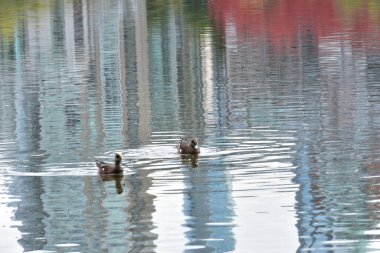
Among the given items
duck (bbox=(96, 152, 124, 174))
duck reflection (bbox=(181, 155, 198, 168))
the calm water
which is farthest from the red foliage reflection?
duck (bbox=(96, 152, 124, 174))

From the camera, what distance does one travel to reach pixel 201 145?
96.1 ft

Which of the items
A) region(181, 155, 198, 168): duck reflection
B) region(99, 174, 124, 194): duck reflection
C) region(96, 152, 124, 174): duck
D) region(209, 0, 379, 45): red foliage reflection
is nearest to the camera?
region(99, 174, 124, 194): duck reflection

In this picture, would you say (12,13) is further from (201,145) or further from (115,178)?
(115,178)

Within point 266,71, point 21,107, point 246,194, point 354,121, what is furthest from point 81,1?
point 246,194

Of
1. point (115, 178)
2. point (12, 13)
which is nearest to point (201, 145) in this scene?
point (115, 178)

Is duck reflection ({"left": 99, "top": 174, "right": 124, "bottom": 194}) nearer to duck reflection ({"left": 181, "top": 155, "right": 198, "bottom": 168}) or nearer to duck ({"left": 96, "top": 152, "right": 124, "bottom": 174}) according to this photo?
duck ({"left": 96, "top": 152, "right": 124, "bottom": 174})

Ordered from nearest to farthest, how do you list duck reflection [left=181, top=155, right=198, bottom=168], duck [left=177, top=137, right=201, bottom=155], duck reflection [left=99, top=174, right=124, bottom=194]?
duck reflection [left=99, top=174, right=124, bottom=194] → duck reflection [left=181, top=155, right=198, bottom=168] → duck [left=177, top=137, right=201, bottom=155]

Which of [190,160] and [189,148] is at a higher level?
[189,148]

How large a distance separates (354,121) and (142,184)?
8.45 m

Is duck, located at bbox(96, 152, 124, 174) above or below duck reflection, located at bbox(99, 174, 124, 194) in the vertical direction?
above

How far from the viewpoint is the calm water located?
20609 millimetres

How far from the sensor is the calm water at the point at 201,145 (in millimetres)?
20609

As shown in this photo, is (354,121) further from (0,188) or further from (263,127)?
(0,188)

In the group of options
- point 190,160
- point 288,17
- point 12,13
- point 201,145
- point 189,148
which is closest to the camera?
point 190,160
